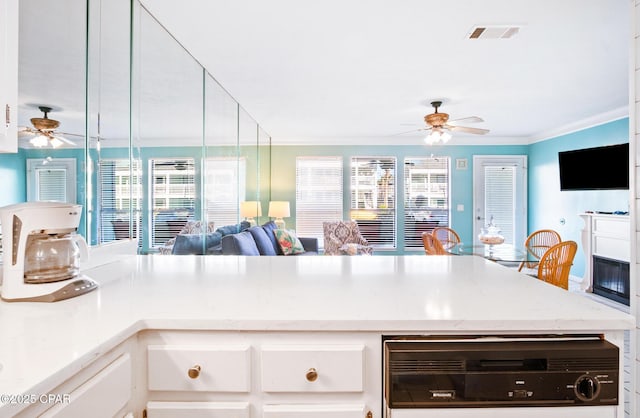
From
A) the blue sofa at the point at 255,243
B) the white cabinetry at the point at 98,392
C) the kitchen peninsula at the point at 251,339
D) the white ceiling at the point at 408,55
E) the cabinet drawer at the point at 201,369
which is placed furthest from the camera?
the blue sofa at the point at 255,243

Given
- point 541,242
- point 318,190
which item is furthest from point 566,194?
point 318,190

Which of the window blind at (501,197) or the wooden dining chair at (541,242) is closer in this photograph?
the wooden dining chair at (541,242)

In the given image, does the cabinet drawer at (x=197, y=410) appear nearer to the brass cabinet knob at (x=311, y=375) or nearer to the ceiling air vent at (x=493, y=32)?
the brass cabinet knob at (x=311, y=375)

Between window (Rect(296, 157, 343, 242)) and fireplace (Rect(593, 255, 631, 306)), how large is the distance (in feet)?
13.1

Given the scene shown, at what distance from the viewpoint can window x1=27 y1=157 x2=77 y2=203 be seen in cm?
134

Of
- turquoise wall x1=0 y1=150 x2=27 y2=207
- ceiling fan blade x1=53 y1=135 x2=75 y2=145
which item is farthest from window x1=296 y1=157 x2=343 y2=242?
turquoise wall x1=0 y1=150 x2=27 y2=207

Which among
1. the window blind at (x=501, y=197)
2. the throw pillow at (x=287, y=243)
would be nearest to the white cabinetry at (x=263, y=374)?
the throw pillow at (x=287, y=243)

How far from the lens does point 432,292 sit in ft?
3.96

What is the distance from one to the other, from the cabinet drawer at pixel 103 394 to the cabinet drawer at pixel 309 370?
1.14 ft

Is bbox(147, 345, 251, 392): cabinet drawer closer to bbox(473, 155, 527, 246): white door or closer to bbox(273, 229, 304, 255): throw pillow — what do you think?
bbox(273, 229, 304, 255): throw pillow

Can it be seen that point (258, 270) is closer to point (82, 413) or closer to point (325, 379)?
point (325, 379)

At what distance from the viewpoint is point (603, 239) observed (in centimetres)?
460

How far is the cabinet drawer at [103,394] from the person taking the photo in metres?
0.71

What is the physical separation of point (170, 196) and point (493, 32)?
2760 millimetres
